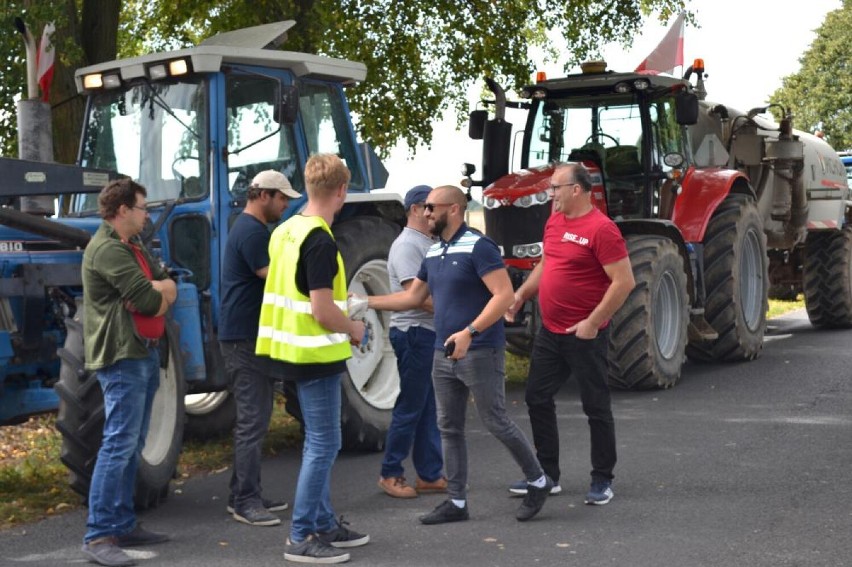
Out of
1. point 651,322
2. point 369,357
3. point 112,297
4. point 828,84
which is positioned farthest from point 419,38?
point 828,84

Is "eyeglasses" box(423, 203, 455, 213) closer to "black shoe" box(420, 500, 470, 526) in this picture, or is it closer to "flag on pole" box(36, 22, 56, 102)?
"black shoe" box(420, 500, 470, 526)

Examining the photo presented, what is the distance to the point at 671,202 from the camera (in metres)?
12.5

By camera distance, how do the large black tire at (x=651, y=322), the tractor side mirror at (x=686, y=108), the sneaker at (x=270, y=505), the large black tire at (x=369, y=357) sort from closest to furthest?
the sneaker at (x=270, y=505) < the large black tire at (x=369, y=357) < the large black tire at (x=651, y=322) < the tractor side mirror at (x=686, y=108)

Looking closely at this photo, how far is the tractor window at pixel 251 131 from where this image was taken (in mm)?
8578

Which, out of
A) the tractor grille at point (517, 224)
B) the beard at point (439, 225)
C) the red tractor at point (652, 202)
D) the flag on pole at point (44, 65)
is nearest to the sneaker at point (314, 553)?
the beard at point (439, 225)

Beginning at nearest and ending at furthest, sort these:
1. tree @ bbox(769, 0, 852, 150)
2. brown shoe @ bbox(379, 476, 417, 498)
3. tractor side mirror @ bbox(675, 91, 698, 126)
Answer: brown shoe @ bbox(379, 476, 417, 498), tractor side mirror @ bbox(675, 91, 698, 126), tree @ bbox(769, 0, 852, 150)

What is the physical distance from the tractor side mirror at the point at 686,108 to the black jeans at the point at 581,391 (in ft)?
16.7

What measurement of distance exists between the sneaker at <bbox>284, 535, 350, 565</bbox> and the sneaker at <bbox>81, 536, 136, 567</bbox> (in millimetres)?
732

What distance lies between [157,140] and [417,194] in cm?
192

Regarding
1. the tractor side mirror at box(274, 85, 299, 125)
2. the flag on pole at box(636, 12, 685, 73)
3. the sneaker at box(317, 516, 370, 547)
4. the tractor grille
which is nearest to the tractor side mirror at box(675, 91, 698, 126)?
the tractor grille

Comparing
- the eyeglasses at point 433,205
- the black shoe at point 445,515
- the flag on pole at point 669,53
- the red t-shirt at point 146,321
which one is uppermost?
the flag on pole at point 669,53

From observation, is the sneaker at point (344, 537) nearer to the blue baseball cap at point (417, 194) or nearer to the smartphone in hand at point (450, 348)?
the smartphone in hand at point (450, 348)

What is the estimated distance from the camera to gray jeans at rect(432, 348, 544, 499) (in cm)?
691

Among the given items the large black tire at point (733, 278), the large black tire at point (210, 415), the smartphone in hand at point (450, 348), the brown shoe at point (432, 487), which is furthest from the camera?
the large black tire at point (733, 278)
